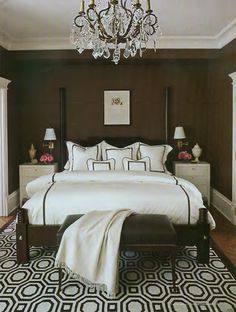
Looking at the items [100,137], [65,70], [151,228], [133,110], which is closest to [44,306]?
[151,228]

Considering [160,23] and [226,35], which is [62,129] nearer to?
[160,23]

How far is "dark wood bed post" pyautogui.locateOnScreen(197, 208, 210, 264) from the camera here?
9.84ft

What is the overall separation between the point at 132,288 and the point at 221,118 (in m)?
3.33

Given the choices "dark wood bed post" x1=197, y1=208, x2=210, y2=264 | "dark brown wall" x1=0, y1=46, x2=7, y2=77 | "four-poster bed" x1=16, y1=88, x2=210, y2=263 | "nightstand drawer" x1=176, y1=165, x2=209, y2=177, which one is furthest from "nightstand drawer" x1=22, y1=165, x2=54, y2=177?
"dark wood bed post" x1=197, y1=208, x2=210, y2=264

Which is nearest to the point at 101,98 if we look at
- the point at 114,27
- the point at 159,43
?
the point at 159,43

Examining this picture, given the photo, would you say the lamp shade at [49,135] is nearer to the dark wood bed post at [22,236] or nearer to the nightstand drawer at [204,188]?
the dark wood bed post at [22,236]

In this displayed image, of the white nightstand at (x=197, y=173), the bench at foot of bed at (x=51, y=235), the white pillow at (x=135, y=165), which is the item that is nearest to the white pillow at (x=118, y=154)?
the white pillow at (x=135, y=165)

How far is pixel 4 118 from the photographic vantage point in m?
4.73

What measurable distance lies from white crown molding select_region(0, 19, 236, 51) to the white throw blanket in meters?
3.49

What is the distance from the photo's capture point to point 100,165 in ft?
15.3

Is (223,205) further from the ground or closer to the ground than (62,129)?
closer to the ground

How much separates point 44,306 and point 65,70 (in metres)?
4.23

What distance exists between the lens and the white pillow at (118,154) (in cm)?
479

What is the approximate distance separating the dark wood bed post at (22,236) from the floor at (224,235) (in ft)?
4.45
